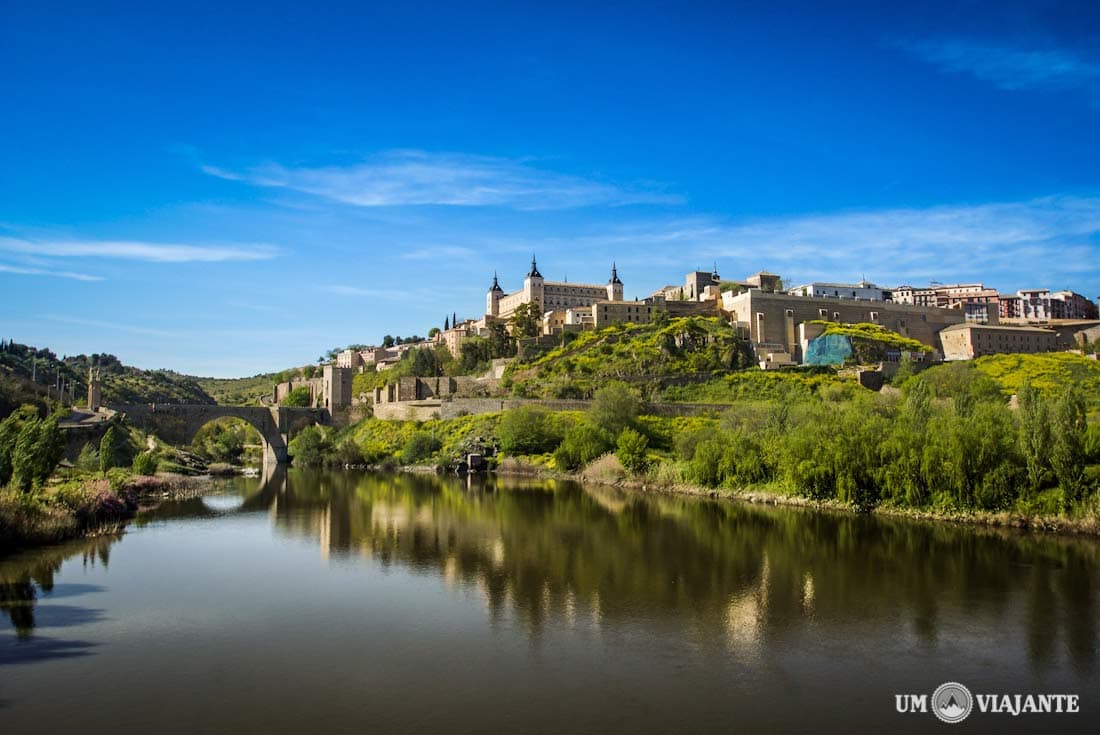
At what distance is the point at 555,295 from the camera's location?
82.4 meters

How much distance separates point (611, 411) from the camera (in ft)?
148

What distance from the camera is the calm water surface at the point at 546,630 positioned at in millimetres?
9922

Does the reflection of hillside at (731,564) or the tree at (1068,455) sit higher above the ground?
the tree at (1068,455)

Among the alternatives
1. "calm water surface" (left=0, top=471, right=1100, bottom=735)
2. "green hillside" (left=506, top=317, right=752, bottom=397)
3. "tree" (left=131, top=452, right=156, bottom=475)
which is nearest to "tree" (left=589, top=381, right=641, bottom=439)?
"green hillside" (left=506, top=317, right=752, bottom=397)

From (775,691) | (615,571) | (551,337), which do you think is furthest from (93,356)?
(775,691)

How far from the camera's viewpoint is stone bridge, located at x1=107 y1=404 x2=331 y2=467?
5606 centimetres

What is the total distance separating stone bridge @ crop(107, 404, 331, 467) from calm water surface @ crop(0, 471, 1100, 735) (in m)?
35.5

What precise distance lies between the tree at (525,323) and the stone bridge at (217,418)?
18152mm

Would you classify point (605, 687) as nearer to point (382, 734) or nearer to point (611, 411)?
point (382, 734)

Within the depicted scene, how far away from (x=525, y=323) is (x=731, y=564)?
53.9 metres

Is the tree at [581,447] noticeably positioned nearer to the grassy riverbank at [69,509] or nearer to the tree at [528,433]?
→ the tree at [528,433]

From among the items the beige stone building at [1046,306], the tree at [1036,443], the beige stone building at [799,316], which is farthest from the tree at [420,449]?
the beige stone building at [1046,306]

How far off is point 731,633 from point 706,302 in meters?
60.1

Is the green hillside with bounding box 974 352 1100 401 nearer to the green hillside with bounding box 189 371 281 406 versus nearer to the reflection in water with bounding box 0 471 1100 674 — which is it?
the reflection in water with bounding box 0 471 1100 674
